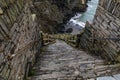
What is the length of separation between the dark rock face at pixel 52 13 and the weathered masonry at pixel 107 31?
15522mm

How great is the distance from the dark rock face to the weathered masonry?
50.9ft

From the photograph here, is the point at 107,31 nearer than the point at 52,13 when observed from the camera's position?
Yes

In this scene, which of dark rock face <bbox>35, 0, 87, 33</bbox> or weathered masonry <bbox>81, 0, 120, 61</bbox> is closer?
weathered masonry <bbox>81, 0, 120, 61</bbox>

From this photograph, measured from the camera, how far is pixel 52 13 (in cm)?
2670

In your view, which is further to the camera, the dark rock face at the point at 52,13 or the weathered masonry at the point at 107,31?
the dark rock face at the point at 52,13

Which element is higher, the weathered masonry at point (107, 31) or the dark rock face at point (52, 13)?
the weathered masonry at point (107, 31)

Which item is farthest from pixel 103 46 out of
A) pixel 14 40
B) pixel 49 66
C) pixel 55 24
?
pixel 55 24

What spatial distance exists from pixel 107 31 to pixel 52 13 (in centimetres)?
1912

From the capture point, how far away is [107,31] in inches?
320

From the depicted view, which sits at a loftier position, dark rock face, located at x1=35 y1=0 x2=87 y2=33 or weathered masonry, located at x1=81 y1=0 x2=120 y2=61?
weathered masonry, located at x1=81 y1=0 x2=120 y2=61

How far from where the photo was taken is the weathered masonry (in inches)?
285

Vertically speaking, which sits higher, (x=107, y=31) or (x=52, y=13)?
(x=107, y=31)

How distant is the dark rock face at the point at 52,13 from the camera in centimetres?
2517

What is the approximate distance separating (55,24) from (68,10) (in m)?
7.04
